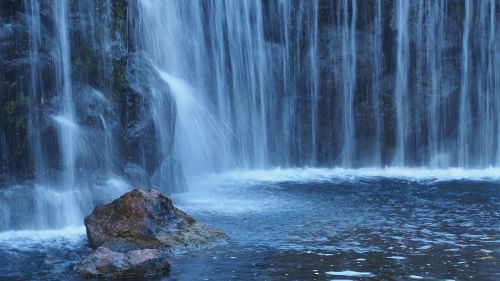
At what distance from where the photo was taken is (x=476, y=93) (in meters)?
23.3

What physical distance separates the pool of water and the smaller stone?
23cm

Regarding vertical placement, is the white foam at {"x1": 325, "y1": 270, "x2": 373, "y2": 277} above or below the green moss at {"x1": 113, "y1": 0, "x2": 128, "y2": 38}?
below

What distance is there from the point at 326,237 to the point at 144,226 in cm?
297

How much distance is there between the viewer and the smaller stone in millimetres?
9742

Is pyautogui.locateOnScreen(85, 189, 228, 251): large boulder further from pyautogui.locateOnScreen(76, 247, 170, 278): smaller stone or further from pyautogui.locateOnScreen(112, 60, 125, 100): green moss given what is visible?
pyautogui.locateOnScreen(112, 60, 125, 100): green moss

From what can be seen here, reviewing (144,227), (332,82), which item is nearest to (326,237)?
(144,227)

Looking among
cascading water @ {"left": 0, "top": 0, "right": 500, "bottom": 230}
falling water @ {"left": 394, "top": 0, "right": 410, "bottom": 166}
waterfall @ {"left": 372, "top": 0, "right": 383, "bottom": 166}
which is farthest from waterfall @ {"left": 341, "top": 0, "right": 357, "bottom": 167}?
falling water @ {"left": 394, "top": 0, "right": 410, "bottom": 166}

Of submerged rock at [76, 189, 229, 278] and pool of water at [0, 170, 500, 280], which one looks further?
submerged rock at [76, 189, 229, 278]

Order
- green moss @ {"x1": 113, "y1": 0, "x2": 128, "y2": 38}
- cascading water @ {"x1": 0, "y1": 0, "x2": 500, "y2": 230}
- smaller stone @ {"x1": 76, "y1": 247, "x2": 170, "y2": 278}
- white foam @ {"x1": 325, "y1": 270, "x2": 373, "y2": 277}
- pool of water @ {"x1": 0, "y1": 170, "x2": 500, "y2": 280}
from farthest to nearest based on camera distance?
cascading water @ {"x1": 0, "y1": 0, "x2": 500, "y2": 230}, green moss @ {"x1": 113, "y1": 0, "x2": 128, "y2": 38}, pool of water @ {"x1": 0, "y1": 170, "x2": 500, "y2": 280}, smaller stone @ {"x1": 76, "y1": 247, "x2": 170, "y2": 278}, white foam @ {"x1": 325, "y1": 270, "x2": 373, "y2": 277}

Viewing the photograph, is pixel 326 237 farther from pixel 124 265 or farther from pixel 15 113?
pixel 15 113

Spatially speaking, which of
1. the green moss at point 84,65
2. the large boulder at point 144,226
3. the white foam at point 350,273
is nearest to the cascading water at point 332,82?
the green moss at point 84,65

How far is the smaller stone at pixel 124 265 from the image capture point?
974 centimetres

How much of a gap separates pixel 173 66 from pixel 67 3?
221 inches

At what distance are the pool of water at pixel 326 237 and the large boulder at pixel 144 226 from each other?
0.38 metres
